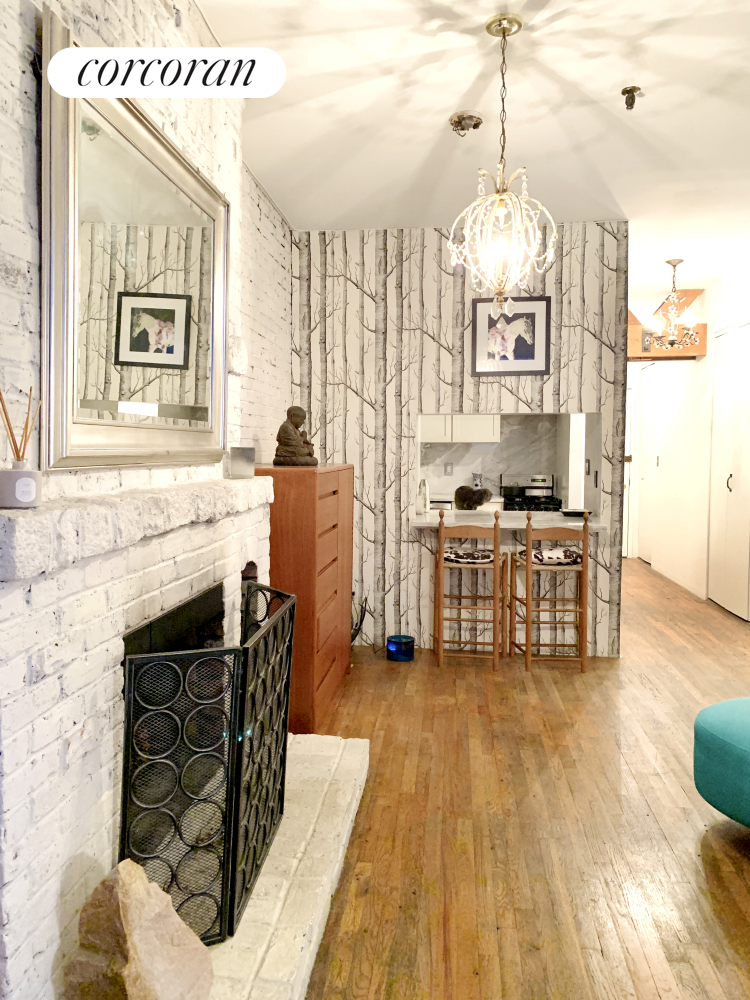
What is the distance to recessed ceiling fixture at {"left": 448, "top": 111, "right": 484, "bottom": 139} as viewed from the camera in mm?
2910

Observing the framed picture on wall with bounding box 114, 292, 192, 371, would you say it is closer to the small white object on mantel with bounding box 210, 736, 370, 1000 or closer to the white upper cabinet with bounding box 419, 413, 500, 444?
the small white object on mantel with bounding box 210, 736, 370, 1000

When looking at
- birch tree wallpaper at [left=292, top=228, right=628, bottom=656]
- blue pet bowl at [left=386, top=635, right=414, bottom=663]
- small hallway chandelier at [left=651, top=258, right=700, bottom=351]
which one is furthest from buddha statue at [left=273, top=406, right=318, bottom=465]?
small hallway chandelier at [left=651, top=258, right=700, bottom=351]

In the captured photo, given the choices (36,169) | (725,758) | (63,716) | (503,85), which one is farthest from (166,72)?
(725,758)

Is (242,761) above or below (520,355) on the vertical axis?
below

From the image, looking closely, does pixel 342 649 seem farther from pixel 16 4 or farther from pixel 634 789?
pixel 16 4

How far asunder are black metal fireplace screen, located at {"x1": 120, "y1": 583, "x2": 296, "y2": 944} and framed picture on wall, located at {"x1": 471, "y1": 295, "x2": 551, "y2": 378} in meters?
3.28

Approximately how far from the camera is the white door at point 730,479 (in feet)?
17.6

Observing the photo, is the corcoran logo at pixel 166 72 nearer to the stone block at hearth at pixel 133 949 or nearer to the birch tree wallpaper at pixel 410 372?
the stone block at hearth at pixel 133 949

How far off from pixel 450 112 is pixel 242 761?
8.92ft

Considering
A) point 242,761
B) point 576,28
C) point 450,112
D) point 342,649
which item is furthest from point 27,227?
point 342,649

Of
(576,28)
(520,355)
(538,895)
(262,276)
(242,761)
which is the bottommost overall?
(538,895)

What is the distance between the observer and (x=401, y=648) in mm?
4414

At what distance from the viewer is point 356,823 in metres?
2.47

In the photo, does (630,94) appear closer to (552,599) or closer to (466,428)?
(466,428)
